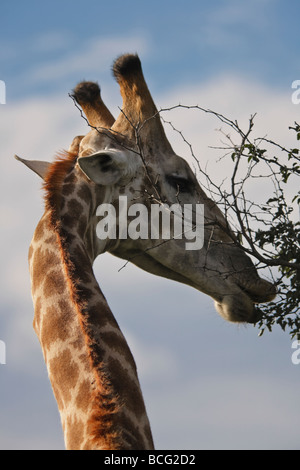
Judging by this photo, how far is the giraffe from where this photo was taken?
471 cm

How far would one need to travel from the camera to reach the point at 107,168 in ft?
22.0

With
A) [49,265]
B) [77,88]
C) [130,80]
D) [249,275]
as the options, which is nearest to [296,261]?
[249,275]

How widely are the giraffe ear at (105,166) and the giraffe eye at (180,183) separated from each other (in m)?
0.67

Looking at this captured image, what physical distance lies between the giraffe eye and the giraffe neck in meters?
1.59

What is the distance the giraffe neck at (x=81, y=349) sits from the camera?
455 cm

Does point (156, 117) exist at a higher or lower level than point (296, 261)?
higher

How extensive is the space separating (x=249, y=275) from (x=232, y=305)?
330 millimetres

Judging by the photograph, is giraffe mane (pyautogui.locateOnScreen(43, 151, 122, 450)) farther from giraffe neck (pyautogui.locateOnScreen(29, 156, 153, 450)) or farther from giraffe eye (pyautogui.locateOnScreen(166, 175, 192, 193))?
giraffe eye (pyautogui.locateOnScreen(166, 175, 192, 193))

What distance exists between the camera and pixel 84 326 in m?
5.07

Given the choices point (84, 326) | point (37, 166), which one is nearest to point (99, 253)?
point (37, 166)

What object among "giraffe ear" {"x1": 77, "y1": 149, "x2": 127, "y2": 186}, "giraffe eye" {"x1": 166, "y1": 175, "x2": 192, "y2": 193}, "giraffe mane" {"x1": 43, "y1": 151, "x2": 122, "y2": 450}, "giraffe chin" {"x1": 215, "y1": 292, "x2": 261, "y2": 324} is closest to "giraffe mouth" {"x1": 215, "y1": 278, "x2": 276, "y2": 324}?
"giraffe chin" {"x1": 215, "y1": 292, "x2": 261, "y2": 324}

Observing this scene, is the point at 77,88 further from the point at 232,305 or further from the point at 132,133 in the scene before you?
the point at 232,305

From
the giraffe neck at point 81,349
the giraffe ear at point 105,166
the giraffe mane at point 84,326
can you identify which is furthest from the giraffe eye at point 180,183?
the giraffe neck at point 81,349

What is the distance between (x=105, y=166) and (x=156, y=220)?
2.72ft
